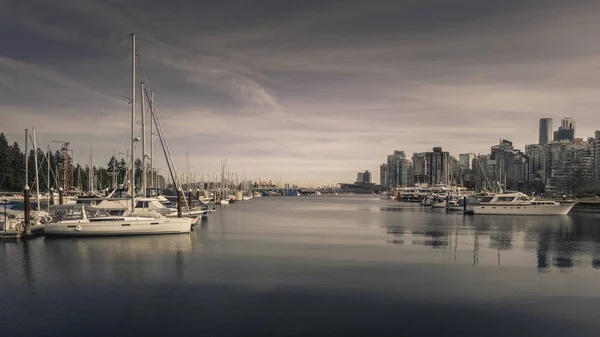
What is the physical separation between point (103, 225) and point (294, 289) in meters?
31.6

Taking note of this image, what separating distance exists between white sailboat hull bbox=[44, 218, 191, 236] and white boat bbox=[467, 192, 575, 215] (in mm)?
75831

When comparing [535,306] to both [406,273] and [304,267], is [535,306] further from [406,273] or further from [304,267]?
[304,267]

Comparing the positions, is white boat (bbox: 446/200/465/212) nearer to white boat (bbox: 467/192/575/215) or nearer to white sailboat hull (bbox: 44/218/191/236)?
white boat (bbox: 467/192/575/215)

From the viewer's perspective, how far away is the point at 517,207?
330ft

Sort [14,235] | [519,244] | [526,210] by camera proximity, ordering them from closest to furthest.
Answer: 1. [14,235]
2. [519,244]
3. [526,210]

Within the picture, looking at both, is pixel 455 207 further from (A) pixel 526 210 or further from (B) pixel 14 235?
(B) pixel 14 235

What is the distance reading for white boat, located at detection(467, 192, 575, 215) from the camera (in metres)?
100

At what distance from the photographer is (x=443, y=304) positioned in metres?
24.0

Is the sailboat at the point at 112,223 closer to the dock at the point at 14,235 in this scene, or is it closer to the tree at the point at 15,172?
the dock at the point at 14,235

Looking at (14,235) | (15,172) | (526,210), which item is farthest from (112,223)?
(15,172)

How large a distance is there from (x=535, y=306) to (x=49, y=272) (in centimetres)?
3126

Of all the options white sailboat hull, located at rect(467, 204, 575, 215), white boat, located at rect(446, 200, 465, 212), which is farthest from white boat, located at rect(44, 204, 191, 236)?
white boat, located at rect(446, 200, 465, 212)

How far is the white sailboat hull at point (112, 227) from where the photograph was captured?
49.3 m

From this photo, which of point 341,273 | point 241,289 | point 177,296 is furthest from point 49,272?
point 341,273
